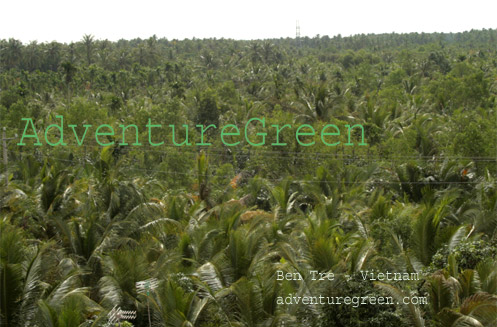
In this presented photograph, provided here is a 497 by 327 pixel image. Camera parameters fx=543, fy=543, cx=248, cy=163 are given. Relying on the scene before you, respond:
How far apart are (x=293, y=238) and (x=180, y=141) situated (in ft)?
68.6

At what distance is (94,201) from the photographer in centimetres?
1959

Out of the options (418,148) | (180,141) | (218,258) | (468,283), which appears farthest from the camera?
(180,141)

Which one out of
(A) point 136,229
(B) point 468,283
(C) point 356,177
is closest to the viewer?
(B) point 468,283

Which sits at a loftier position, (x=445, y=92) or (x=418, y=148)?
(x=445, y=92)

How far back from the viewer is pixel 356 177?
2442 centimetres

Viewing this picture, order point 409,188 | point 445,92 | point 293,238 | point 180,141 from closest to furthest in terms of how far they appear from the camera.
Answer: point 293,238 < point 409,188 < point 180,141 < point 445,92

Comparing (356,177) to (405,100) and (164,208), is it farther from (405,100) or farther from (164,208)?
(405,100)

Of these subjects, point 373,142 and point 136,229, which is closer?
point 136,229

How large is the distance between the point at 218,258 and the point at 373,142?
20.4 m

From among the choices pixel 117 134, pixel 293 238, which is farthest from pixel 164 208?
pixel 117 134

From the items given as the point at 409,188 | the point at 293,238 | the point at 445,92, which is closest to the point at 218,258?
the point at 293,238

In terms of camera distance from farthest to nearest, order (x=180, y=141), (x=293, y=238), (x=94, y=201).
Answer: (x=180, y=141)
(x=94, y=201)
(x=293, y=238)

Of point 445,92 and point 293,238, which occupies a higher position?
point 445,92

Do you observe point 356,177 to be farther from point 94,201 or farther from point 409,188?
point 94,201
